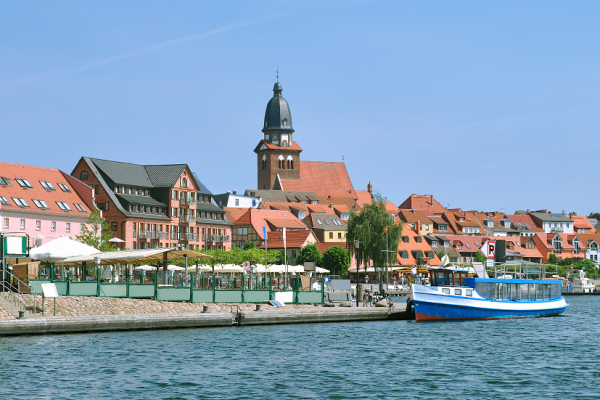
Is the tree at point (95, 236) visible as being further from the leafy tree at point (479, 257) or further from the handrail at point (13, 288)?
the leafy tree at point (479, 257)

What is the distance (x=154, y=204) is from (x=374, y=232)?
27291 millimetres

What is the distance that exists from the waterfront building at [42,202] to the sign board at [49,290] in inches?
1589

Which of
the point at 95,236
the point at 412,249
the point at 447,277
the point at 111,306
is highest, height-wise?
the point at 95,236

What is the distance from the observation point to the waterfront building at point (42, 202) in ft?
291

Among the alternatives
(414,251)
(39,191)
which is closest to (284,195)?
(414,251)

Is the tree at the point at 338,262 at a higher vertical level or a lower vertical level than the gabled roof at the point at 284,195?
lower

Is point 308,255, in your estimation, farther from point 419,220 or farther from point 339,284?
point 419,220

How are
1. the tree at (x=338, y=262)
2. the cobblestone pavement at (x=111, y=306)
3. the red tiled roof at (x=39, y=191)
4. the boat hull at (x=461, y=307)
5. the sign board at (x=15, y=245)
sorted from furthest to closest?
1. the tree at (x=338, y=262)
2. the red tiled roof at (x=39, y=191)
3. the boat hull at (x=461, y=307)
4. the sign board at (x=15, y=245)
5. the cobblestone pavement at (x=111, y=306)

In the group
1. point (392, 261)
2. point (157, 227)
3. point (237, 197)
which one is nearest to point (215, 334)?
point (392, 261)

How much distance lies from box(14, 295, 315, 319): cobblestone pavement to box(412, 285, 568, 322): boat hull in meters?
12.1

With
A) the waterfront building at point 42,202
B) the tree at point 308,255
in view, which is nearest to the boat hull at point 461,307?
the waterfront building at point 42,202

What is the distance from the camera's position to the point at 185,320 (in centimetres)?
4925

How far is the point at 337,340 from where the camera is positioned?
46.4m

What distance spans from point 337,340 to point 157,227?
68747 millimetres
